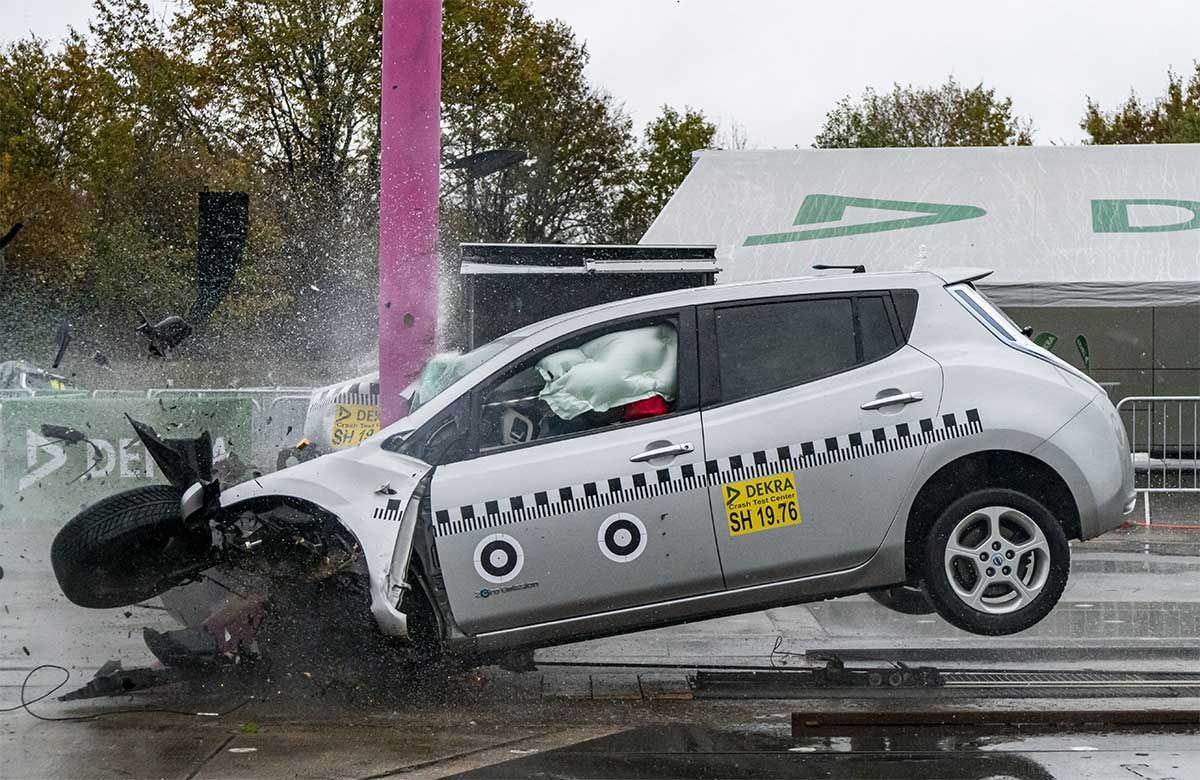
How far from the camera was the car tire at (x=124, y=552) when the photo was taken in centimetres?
654

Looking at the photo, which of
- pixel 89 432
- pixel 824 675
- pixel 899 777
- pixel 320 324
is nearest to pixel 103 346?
pixel 320 324

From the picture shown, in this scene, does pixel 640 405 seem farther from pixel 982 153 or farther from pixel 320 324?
pixel 320 324

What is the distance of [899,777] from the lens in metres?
5.36

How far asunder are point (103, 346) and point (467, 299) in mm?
16283

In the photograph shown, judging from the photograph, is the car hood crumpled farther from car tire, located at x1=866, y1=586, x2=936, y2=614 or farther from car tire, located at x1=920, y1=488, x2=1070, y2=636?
car tire, located at x1=866, y1=586, x2=936, y2=614

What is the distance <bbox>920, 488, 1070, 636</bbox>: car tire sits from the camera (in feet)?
21.7

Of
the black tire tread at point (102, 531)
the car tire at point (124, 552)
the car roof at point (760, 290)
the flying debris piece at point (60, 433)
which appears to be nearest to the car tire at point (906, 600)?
the car roof at point (760, 290)

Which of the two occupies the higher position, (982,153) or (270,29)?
(270,29)

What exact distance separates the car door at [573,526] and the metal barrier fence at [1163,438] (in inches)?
392

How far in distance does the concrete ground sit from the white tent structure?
383 inches

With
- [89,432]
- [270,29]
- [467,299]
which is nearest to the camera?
[467,299]

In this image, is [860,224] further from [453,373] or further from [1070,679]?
[453,373]

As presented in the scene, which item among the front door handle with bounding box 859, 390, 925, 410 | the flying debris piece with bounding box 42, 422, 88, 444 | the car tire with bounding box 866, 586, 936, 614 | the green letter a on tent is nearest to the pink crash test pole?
the flying debris piece with bounding box 42, 422, 88, 444

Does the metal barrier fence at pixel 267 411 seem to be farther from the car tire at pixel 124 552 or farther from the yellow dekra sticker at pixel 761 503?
the yellow dekra sticker at pixel 761 503
